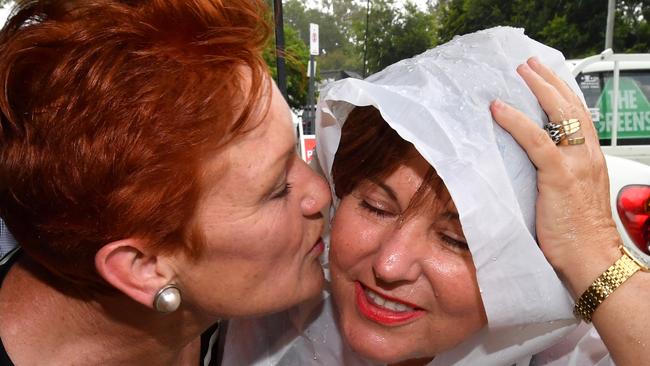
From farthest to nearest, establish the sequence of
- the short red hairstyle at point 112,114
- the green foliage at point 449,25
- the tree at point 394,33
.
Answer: the tree at point 394,33, the green foliage at point 449,25, the short red hairstyle at point 112,114

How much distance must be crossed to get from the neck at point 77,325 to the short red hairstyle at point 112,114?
0.18m

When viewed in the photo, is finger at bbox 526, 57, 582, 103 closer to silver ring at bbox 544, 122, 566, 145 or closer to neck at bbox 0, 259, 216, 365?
silver ring at bbox 544, 122, 566, 145

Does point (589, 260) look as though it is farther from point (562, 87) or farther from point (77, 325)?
point (77, 325)

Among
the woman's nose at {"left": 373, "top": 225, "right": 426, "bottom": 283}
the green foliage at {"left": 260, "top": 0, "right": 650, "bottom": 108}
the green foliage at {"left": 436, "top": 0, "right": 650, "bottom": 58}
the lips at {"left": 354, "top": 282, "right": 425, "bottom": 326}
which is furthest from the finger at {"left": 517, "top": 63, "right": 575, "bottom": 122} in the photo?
Result: the green foliage at {"left": 436, "top": 0, "right": 650, "bottom": 58}

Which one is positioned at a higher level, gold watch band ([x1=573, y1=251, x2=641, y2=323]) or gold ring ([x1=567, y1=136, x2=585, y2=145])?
gold ring ([x1=567, y1=136, x2=585, y2=145])

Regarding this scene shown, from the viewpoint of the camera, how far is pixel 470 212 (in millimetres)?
1271

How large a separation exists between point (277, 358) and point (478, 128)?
3.11ft

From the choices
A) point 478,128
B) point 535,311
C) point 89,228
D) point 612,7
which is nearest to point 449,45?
point 478,128

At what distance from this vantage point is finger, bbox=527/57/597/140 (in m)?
1.30

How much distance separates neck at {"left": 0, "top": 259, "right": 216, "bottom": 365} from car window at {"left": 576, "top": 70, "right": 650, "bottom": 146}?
16.0 ft

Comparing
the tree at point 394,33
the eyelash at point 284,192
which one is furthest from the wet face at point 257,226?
the tree at point 394,33

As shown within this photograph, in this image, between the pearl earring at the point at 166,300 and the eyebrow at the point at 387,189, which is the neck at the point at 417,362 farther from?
the pearl earring at the point at 166,300

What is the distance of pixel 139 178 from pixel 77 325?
45cm

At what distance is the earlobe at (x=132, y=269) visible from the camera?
130cm
